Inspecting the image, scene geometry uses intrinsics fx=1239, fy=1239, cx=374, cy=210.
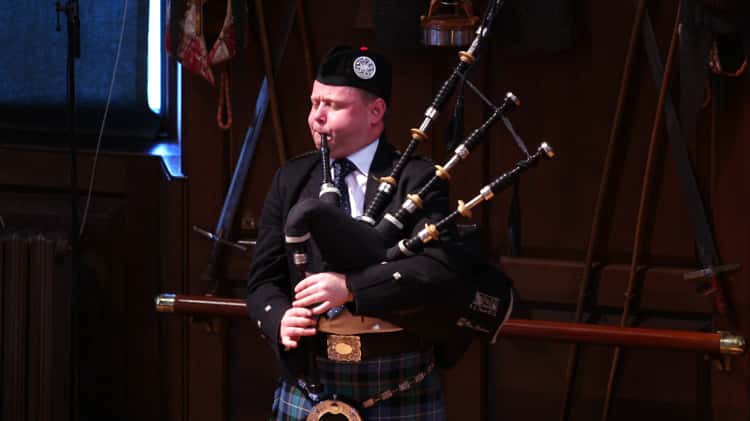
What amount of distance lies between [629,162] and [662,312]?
0.50 metres

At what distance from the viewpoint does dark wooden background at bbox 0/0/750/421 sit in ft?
13.0

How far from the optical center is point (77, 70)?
16.2ft

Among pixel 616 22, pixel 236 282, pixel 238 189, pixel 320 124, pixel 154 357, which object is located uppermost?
pixel 616 22

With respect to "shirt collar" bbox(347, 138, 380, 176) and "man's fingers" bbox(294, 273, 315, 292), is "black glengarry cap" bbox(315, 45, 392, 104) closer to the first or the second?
"shirt collar" bbox(347, 138, 380, 176)

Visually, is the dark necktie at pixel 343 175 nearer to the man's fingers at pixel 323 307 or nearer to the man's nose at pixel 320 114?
the man's nose at pixel 320 114

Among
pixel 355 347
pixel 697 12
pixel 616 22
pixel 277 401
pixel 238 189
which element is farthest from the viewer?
pixel 238 189

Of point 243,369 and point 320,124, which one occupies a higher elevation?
point 320,124

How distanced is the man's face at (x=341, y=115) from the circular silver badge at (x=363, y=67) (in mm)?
39

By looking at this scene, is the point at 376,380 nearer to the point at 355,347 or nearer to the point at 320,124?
the point at 355,347

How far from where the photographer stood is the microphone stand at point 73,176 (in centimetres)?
416

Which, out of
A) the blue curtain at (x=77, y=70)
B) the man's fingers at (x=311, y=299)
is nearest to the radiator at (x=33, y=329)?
the blue curtain at (x=77, y=70)

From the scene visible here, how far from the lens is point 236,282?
14.8ft

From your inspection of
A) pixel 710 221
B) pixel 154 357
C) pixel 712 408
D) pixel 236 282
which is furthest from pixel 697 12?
pixel 154 357

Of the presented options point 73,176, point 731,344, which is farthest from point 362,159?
point 73,176
